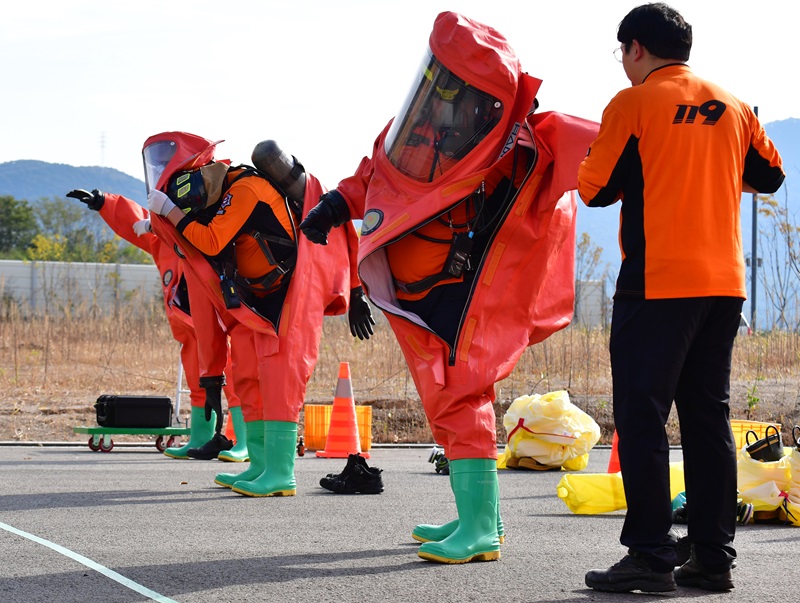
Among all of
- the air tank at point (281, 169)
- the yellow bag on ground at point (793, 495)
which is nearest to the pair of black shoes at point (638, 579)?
the yellow bag on ground at point (793, 495)

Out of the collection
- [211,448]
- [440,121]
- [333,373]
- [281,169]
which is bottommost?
[211,448]

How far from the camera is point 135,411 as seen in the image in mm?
11680

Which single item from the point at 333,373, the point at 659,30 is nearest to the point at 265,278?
the point at 659,30

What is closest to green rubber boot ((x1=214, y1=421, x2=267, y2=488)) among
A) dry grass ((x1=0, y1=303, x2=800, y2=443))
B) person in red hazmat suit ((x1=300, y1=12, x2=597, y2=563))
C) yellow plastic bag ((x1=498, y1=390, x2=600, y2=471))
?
yellow plastic bag ((x1=498, y1=390, x2=600, y2=471))

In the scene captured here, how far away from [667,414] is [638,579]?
567 mm

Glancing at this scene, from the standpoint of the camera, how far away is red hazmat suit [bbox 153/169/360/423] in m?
7.43

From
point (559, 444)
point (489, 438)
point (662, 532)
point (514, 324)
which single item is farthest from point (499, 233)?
point (559, 444)

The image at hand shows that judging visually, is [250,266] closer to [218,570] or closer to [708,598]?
[218,570]

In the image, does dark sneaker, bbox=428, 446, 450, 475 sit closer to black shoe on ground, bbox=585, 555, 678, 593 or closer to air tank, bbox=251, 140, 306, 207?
air tank, bbox=251, 140, 306, 207

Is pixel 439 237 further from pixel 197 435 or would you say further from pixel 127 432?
pixel 127 432

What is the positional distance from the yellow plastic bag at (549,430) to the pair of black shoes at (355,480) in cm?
214

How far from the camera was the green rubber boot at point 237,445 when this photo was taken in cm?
1024

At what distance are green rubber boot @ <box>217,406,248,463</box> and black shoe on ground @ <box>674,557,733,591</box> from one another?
6.25 meters

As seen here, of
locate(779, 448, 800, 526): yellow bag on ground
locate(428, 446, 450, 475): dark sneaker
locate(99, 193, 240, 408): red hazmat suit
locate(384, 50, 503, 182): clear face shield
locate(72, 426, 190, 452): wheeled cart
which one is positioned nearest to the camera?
locate(384, 50, 503, 182): clear face shield
